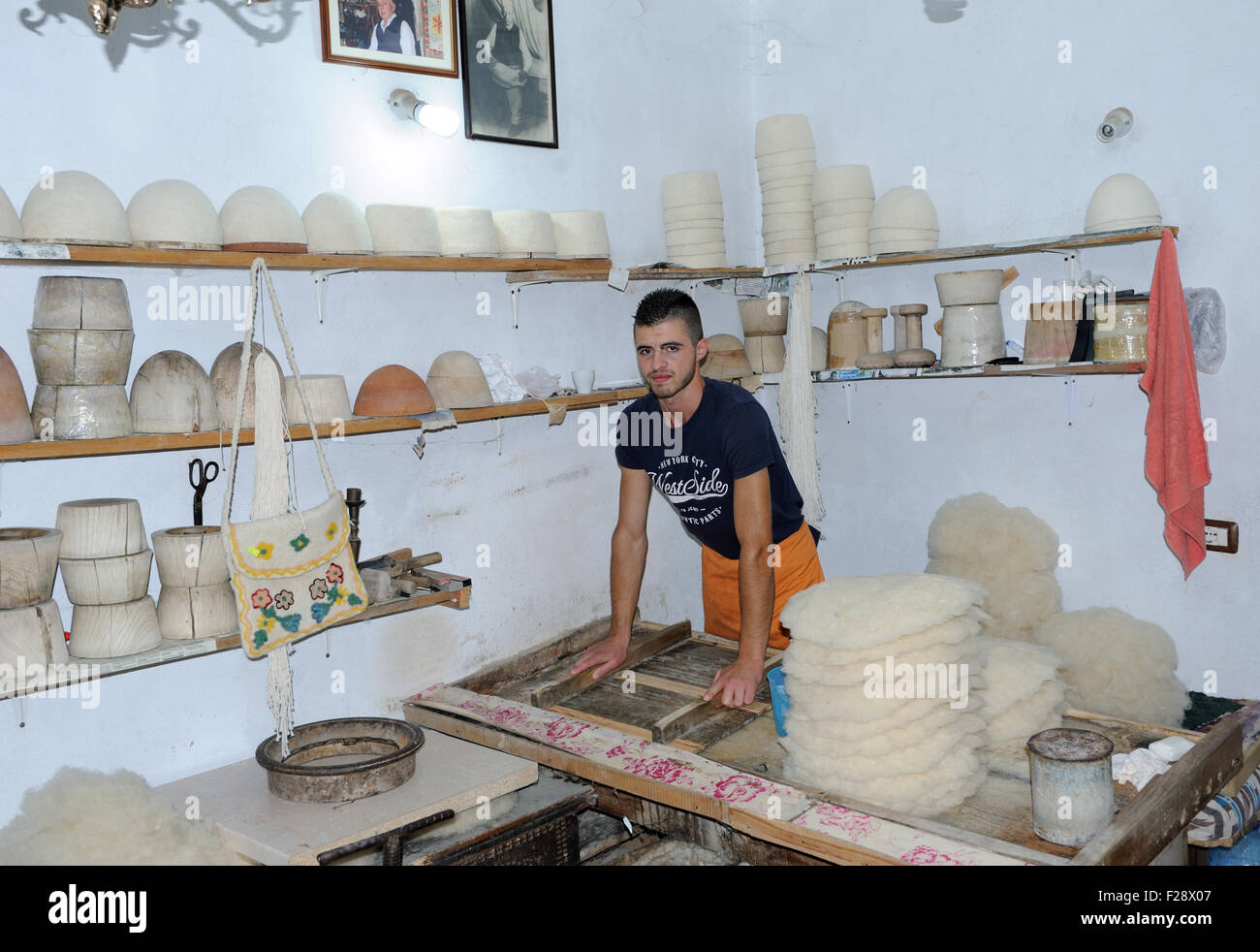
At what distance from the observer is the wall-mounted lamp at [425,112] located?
3.59 m

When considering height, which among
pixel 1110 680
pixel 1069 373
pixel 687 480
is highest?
pixel 1069 373

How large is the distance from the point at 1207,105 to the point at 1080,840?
2987mm

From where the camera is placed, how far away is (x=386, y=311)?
3.71 m

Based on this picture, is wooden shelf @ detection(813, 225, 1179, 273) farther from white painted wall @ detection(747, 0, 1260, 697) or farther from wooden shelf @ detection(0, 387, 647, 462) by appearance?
wooden shelf @ detection(0, 387, 647, 462)

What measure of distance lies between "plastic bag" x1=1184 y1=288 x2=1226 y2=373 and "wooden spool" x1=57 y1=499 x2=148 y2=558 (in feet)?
12.8

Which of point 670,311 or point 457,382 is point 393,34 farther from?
point 670,311

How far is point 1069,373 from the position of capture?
→ 4.16m

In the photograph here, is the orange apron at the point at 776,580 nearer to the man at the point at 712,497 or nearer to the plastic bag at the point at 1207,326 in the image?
the man at the point at 712,497

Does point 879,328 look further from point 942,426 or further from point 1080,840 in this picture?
point 1080,840

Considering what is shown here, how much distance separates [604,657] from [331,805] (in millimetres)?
1329

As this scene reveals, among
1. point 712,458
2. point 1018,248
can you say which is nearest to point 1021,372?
point 1018,248

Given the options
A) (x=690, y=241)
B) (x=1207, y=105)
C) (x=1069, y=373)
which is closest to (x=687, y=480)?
(x=690, y=241)

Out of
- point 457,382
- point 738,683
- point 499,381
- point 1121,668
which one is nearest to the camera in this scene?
point 738,683

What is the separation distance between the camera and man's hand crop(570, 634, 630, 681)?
386 cm
